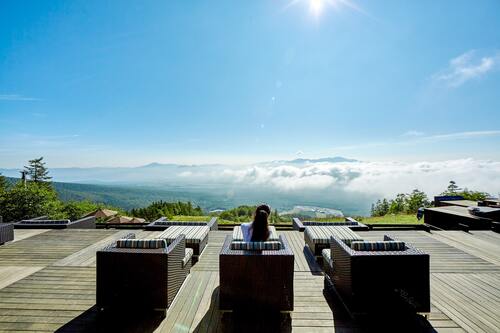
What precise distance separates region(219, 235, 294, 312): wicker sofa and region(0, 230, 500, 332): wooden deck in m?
0.17

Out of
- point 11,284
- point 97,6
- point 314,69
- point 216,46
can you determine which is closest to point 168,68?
point 216,46

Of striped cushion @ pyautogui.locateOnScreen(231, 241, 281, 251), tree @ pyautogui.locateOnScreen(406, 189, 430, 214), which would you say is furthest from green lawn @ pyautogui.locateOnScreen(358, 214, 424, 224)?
striped cushion @ pyautogui.locateOnScreen(231, 241, 281, 251)

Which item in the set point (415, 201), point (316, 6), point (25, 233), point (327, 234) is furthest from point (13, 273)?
point (415, 201)

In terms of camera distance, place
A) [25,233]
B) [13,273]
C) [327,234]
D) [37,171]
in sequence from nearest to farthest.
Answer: [13,273], [327,234], [25,233], [37,171]

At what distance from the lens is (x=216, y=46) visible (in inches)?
497

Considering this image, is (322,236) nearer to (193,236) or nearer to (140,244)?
(193,236)

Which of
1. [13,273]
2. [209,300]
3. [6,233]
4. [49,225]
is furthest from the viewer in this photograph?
[49,225]

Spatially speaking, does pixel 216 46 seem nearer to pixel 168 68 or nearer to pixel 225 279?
pixel 168 68

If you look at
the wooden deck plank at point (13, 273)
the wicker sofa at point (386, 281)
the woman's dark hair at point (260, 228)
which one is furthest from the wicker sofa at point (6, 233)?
the wicker sofa at point (386, 281)

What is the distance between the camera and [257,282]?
9.46 feet

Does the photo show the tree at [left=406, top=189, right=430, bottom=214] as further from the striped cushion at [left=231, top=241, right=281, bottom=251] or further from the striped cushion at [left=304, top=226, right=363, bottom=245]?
the striped cushion at [left=231, top=241, right=281, bottom=251]

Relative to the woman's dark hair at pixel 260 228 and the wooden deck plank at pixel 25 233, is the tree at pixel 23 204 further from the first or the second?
the woman's dark hair at pixel 260 228

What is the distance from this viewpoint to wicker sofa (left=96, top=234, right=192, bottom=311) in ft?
9.64

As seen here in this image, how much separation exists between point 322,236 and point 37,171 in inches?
2445
